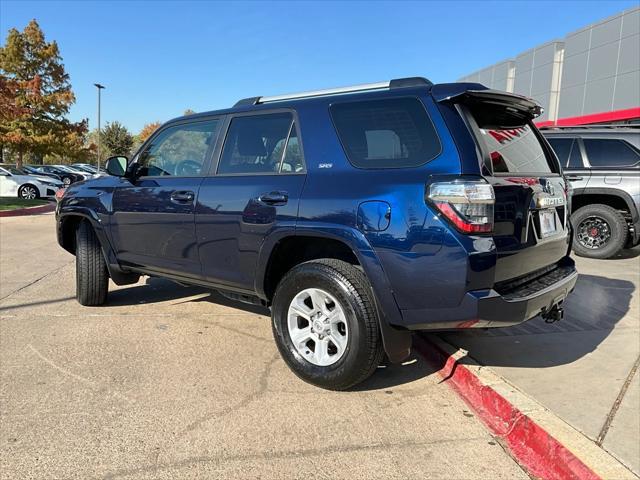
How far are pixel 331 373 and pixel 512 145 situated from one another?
194 centimetres

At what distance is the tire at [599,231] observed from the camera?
7.79 metres

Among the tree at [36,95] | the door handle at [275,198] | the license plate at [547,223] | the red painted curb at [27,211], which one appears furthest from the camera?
the tree at [36,95]

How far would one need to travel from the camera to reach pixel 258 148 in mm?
3945

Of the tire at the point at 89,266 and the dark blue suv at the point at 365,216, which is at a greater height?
the dark blue suv at the point at 365,216

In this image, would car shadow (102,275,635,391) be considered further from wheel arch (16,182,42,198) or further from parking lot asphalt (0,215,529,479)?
wheel arch (16,182,42,198)

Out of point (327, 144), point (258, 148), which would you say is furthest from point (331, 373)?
point (258, 148)

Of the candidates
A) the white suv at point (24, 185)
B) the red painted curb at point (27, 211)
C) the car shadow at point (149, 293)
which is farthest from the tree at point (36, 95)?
the car shadow at point (149, 293)

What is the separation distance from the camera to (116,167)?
15.9 feet

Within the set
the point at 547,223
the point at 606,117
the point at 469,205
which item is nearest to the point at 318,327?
the point at 469,205

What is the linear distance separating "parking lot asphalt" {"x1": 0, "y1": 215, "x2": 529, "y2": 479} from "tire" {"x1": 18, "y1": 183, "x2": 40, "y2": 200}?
650 inches

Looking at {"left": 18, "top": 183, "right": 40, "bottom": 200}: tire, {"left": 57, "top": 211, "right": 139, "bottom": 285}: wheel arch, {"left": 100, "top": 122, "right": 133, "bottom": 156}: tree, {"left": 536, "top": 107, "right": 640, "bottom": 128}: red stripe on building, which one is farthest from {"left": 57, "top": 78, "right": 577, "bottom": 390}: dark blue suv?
{"left": 100, "top": 122, "right": 133, "bottom": 156}: tree

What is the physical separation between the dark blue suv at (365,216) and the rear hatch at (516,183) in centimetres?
1

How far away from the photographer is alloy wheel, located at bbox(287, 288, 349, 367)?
338cm

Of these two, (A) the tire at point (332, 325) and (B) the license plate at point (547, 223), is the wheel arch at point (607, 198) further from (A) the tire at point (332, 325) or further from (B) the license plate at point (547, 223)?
(A) the tire at point (332, 325)
